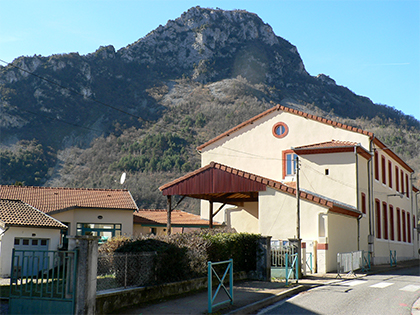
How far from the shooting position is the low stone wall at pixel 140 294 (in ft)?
30.5

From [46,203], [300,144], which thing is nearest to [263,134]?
[300,144]

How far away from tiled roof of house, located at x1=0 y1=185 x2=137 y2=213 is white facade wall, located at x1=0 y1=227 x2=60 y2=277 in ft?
14.1

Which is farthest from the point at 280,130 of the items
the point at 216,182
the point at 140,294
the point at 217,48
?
the point at 217,48

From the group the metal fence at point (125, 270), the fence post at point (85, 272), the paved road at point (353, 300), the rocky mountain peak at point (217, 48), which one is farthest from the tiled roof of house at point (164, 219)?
the rocky mountain peak at point (217, 48)

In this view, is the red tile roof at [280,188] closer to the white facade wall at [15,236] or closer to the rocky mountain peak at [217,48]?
the white facade wall at [15,236]

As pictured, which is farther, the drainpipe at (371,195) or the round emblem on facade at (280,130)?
the round emblem on facade at (280,130)

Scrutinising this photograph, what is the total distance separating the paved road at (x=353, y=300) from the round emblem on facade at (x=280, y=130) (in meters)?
13.7

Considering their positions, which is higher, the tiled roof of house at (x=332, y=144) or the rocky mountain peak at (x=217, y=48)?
the rocky mountain peak at (x=217, y=48)

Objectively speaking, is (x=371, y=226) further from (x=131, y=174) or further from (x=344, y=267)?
(x=131, y=174)

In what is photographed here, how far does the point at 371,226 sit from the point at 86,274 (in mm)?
21947

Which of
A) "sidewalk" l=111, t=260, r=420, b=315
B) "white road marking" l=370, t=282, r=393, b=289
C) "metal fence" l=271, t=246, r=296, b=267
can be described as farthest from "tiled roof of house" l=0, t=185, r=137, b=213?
"white road marking" l=370, t=282, r=393, b=289

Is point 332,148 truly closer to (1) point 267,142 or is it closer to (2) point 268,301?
(1) point 267,142

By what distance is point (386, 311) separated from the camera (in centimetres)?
1052

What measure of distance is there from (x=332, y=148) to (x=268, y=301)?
49.3ft
